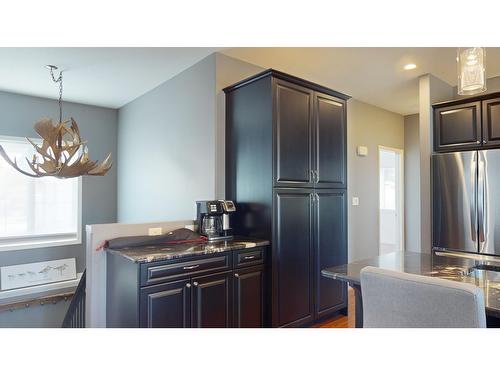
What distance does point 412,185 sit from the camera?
5078 mm

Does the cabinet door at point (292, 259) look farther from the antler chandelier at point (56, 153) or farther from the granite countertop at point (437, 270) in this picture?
the antler chandelier at point (56, 153)

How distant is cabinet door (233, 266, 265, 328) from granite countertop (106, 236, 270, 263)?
0.21m

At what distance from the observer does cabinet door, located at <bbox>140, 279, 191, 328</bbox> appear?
1939mm

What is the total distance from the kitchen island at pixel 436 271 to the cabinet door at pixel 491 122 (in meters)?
1.94

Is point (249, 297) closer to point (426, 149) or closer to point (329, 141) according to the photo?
point (329, 141)

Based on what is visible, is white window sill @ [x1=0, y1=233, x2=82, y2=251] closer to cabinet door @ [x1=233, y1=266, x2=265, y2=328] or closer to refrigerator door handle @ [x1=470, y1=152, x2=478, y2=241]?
cabinet door @ [x1=233, y1=266, x2=265, y2=328]

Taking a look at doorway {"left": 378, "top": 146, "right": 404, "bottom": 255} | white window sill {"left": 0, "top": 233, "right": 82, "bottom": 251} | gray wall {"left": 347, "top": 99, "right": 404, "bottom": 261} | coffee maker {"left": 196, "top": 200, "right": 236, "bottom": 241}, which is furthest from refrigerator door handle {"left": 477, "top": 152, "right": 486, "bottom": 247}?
white window sill {"left": 0, "top": 233, "right": 82, "bottom": 251}

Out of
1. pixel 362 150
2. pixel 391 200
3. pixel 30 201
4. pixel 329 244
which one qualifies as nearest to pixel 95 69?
pixel 30 201

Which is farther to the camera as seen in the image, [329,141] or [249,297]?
[329,141]

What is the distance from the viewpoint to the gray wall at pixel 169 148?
3.06 meters

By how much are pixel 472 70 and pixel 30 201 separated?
5273 mm

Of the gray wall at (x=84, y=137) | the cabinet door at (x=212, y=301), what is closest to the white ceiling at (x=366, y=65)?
the cabinet door at (x=212, y=301)
